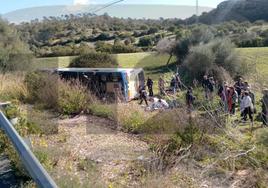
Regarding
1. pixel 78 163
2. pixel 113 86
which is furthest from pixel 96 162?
pixel 113 86

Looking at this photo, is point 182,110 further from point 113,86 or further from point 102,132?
point 113,86

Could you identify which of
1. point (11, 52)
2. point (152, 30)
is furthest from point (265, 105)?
point (152, 30)

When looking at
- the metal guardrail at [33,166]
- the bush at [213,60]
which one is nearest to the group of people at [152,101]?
the bush at [213,60]

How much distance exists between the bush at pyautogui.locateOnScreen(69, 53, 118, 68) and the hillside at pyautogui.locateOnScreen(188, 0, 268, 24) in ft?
174

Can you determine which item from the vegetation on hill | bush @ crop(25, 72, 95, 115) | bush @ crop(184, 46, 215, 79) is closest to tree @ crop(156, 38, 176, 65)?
bush @ crop(184, 46, 215, 79)

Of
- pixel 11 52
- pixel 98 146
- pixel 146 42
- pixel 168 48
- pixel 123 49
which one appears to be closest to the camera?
pixel 98 146

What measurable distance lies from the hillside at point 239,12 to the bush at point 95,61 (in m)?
53.1

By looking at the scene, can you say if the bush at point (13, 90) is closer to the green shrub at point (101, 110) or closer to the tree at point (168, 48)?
the green shrub at point (101, 110)

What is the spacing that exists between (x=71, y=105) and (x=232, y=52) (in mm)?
26027

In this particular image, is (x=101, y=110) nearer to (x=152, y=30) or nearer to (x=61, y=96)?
(x=61, y=96)

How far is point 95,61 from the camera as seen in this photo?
116 feet

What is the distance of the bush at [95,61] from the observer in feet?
114

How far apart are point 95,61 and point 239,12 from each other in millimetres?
63110

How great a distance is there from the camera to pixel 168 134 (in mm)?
9695
